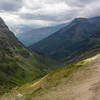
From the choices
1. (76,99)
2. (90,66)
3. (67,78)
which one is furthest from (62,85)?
(90,66)

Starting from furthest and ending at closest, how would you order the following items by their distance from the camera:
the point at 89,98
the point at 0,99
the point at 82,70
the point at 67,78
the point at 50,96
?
the point at 82,70
the point at 67,78
the point at 0,99
the point at 50,96
the point at 89,98

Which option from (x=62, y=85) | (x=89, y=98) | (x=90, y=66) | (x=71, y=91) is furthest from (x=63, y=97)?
(x=90, y=66)

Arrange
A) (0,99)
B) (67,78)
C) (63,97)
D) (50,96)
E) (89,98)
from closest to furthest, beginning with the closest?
(89,98) < (63,97) < (50,96) < (0,99) < (67,78)

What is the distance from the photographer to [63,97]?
924 inches

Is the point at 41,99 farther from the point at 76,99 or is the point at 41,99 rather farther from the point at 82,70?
the point at 82,70

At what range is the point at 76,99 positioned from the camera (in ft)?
70.8

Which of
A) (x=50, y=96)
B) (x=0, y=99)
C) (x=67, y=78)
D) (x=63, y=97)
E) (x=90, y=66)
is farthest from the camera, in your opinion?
(x=90, y=66)

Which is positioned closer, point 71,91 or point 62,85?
point 71,91

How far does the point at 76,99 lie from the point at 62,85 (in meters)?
8.73

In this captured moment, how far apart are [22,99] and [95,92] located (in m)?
12.7

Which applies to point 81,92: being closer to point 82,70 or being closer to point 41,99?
point 41,99

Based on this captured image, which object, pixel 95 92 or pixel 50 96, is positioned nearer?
pixel 95 92

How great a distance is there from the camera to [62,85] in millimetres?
30203

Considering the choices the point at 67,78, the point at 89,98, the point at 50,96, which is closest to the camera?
the point at 89,98
